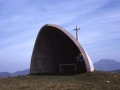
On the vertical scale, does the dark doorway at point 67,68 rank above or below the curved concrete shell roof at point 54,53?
below

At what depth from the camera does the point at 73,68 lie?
27359mm

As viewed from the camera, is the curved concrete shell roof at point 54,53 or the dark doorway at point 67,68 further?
the dark doorway at point 67,68

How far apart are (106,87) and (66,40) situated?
42.5 ft

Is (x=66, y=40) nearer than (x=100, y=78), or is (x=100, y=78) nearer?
(x=100, y=78)

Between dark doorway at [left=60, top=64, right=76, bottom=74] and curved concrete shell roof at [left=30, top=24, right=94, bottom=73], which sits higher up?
curved concrete shell roof at [left=30, top=24, right=94, bottom=73]

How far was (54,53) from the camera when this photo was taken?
1059 inches

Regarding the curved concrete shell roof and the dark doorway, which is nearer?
the curved concrete shell roof

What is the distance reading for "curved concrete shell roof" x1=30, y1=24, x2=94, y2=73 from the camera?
1016 inches

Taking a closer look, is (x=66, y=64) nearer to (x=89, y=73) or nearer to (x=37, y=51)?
(x=37, y=51)

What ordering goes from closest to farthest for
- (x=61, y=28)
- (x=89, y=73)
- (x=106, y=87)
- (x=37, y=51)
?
(x=106, y=87), (x=89, y=73), (x=61, y=28), (x=37, y=51)

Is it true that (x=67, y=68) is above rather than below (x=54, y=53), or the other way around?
below

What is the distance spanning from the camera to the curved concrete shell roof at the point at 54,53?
2580cm

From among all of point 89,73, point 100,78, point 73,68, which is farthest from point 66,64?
point 100,78

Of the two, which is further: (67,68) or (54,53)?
(67,68)
